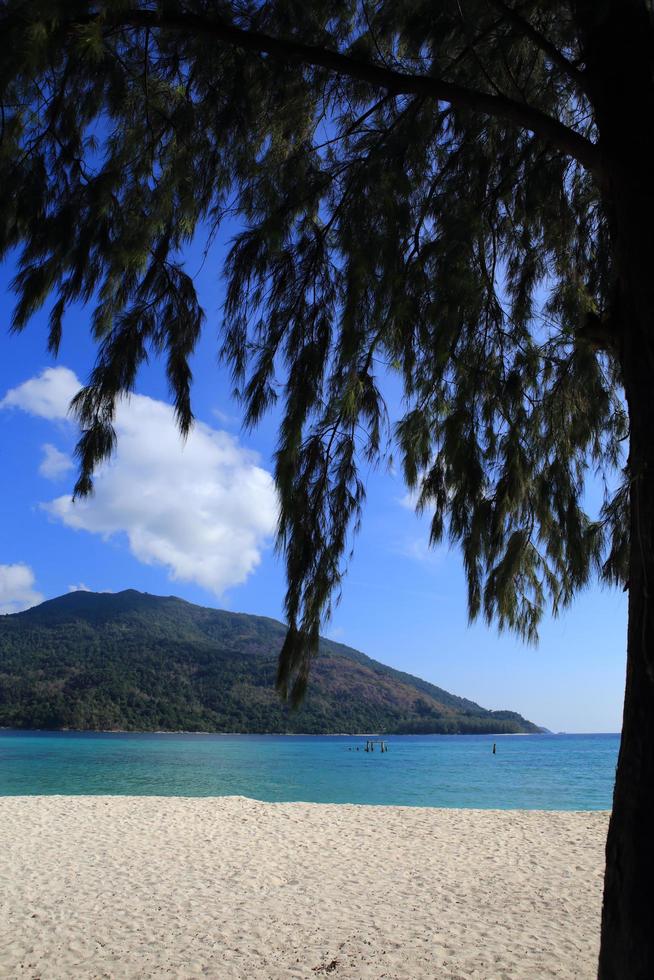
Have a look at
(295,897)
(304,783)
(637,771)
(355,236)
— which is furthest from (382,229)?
(304,783)

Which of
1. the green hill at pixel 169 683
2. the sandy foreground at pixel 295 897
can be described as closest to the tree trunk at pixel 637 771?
the sandy foreground at pixel 295 897

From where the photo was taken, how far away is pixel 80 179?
10.0ft

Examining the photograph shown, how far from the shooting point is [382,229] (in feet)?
11.2

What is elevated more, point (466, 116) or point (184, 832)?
point (466, 116)

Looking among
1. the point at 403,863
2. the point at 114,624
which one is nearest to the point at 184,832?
the point at 403,863

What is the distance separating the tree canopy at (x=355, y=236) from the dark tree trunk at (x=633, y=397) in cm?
13

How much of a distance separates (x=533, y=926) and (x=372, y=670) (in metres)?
106

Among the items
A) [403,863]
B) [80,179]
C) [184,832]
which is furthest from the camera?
[184,832]

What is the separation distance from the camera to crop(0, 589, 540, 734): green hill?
82.5 m

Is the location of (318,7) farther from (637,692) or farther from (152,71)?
(637,692)

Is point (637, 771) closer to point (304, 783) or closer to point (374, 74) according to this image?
point (374, 74)

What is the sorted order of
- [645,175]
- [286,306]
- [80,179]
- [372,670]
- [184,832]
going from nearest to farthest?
[645,175]
[80,179]
[286,306]
[184,832]
[372,670]

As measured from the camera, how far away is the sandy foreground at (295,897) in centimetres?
466

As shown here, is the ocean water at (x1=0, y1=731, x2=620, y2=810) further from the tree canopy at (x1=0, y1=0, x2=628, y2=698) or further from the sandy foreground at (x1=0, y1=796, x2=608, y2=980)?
the tree canopy at (x1=0, y1=0, x2=628, y2=698)
